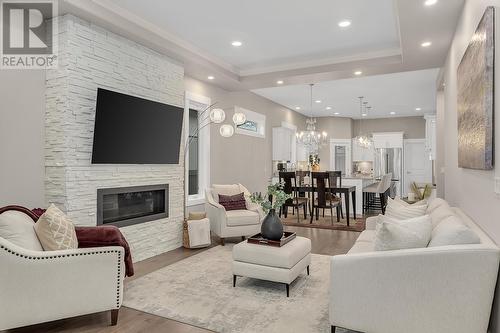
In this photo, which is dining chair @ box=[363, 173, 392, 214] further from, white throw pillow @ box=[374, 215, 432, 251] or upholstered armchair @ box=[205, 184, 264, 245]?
white throw pillow @ box=[374, 215, 432, 251]

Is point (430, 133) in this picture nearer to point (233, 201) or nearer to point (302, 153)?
point (302, 153)

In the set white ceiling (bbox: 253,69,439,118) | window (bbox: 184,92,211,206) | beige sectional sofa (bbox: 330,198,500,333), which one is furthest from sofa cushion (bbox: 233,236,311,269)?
white ceiling (bbox: 253,69,439,118)

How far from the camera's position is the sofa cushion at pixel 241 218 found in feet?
16.9

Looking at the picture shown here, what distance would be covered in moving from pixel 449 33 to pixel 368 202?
5756mm

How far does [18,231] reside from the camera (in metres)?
2.45

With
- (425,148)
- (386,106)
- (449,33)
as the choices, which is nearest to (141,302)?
(449,33)

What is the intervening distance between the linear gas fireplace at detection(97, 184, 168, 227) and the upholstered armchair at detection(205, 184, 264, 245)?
0.81m

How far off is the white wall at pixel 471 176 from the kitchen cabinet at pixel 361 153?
732 centimetres

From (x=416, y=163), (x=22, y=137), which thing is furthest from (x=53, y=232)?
(x=416, y=163)

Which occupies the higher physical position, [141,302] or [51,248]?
[51,248]

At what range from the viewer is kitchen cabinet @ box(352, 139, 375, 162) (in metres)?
11.5

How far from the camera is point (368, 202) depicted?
8852mm

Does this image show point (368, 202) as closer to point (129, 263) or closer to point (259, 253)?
point (259, 253)

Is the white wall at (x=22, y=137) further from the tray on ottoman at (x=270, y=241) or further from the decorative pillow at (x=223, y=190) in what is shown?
the decorative pillow at (x=223, y=190)
